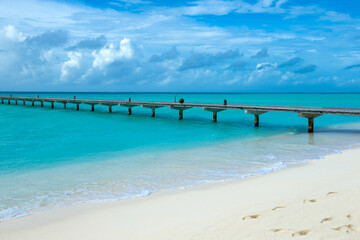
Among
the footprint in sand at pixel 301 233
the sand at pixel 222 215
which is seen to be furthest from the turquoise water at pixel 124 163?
the footprint in sand at pixel 301 233

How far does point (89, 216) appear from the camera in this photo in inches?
248

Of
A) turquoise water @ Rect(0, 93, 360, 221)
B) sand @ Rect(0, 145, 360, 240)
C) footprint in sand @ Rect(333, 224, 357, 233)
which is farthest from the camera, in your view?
turquoise water @ Rect(0, 93, 360, 221)

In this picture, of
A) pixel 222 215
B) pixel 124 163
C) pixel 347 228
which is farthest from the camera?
pixel 124 163

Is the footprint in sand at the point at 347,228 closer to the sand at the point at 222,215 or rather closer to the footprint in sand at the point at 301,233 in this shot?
the sand at the point at 222,215

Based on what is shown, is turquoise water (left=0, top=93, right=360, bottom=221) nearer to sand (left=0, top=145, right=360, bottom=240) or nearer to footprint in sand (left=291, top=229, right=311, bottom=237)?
sand (left=0, top=145, right=360, bottom=240)

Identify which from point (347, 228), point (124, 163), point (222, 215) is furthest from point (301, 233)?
point (124, 163)

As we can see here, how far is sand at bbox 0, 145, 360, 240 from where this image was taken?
458 cm

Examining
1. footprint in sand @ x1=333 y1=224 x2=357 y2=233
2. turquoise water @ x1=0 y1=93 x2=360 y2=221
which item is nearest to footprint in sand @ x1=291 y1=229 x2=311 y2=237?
footprint in sand @ x1=333 y1=224 x2=357 y2=233

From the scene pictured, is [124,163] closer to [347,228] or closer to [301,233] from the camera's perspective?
[301,233]

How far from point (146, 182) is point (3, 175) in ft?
17.6

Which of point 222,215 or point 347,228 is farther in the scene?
point 222,215

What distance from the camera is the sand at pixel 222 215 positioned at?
4580 millimetres

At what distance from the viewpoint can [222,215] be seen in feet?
19.3

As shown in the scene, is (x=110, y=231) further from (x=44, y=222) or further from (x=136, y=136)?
(x=136, y=136)
